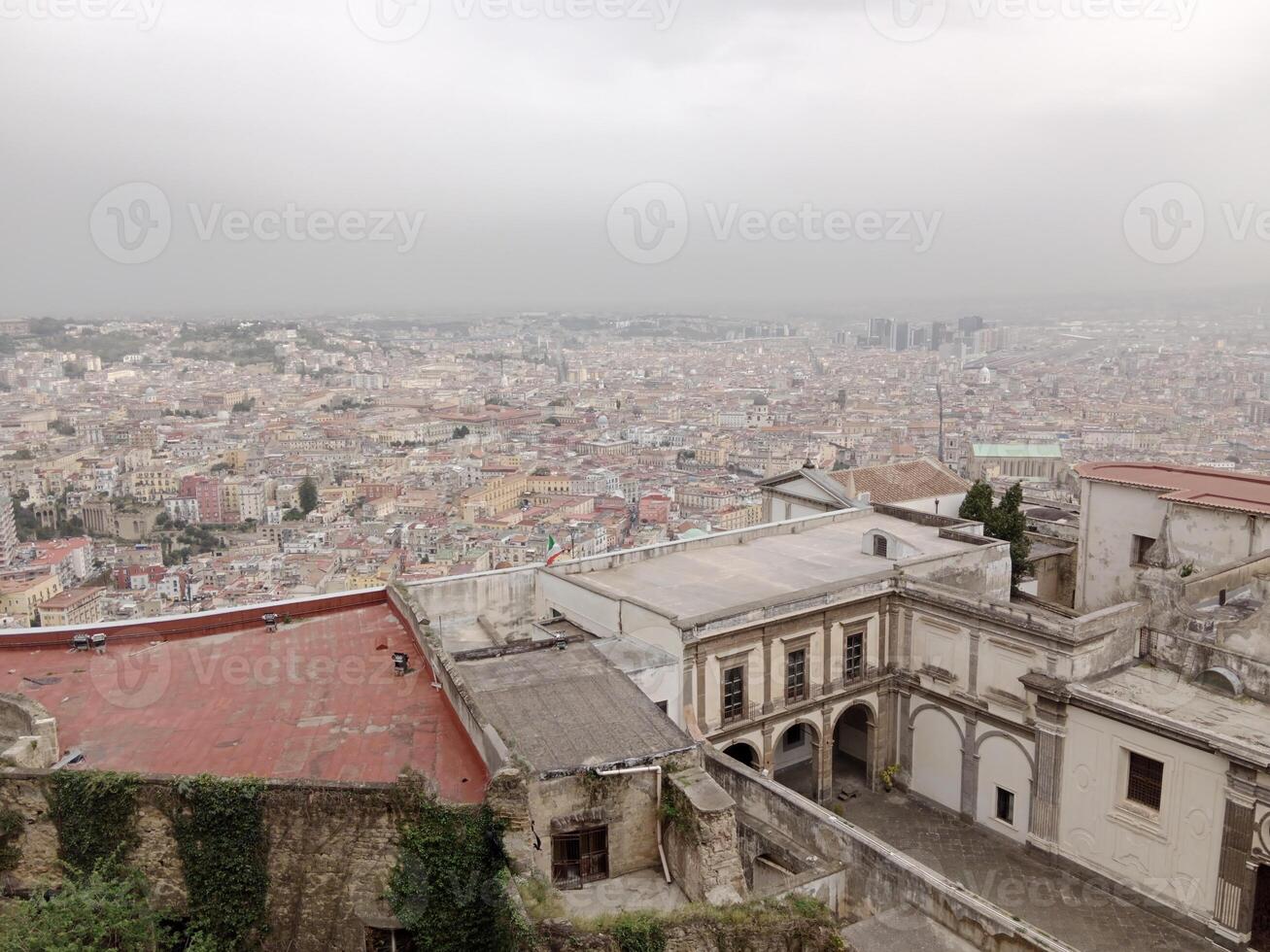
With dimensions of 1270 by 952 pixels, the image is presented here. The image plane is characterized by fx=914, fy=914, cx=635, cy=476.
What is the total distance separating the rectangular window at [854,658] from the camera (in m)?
15.7

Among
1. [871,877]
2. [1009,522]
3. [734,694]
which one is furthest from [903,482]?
[871,877]

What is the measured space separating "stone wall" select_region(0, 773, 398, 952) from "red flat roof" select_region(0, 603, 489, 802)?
1.92ft

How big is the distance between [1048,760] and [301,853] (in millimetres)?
10763

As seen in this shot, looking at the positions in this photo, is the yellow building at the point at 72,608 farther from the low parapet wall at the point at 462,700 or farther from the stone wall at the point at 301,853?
the stone wall at the point at 301,853

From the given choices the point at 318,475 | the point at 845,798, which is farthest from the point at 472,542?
the point at 845,798

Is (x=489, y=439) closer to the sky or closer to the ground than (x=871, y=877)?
closer to the ground

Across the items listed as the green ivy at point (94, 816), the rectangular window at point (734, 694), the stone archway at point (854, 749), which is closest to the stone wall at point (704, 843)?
the green ivy at point (94, 816)

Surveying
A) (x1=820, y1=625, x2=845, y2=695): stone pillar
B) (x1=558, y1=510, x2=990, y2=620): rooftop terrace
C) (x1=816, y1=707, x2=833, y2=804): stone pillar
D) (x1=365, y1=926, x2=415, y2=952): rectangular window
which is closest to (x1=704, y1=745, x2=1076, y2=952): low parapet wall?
(x1=365, y1=926, x2=415, y2=952): rectangular window

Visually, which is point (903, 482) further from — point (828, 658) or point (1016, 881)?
point (1016, 881)

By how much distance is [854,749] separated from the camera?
17.6m

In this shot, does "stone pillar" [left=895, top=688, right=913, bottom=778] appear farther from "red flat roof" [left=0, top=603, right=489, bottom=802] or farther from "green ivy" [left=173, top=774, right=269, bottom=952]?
"green ivy" [left=173, top=774, right=269, bottom=952]

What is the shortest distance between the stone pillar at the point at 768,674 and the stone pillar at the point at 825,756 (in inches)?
47.8

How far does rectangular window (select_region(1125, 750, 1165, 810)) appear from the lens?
40.3 feet

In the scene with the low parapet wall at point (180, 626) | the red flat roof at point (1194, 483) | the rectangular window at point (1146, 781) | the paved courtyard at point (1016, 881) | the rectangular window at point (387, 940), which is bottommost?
the paved courtyard at point (1016, 881)
